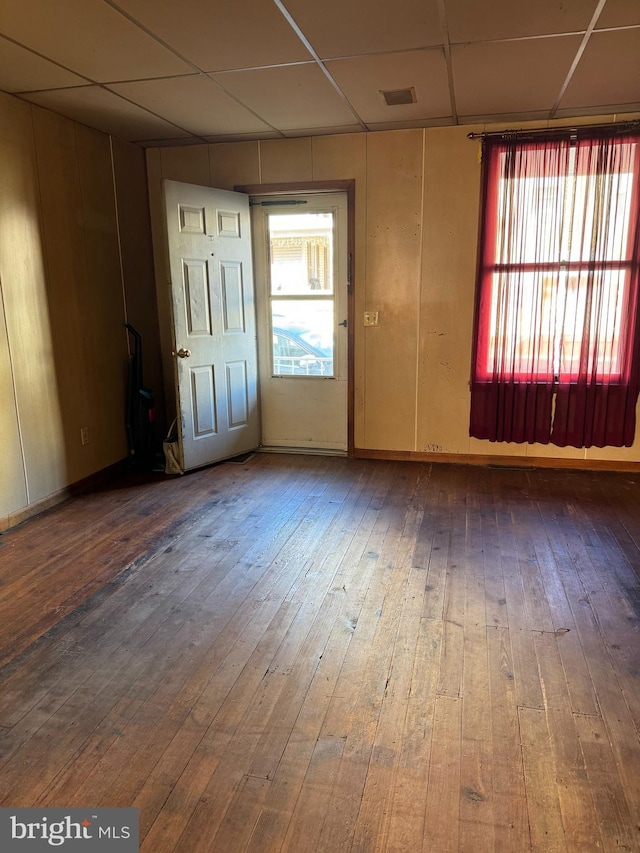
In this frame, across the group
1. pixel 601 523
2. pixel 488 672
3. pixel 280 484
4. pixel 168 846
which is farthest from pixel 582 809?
pixel 280 484

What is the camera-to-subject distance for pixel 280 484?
4.33m

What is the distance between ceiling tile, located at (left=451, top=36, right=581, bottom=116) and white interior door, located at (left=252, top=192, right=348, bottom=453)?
1.34 m

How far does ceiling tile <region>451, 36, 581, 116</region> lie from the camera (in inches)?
111

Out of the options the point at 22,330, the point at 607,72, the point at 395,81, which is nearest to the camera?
the point at 607,72

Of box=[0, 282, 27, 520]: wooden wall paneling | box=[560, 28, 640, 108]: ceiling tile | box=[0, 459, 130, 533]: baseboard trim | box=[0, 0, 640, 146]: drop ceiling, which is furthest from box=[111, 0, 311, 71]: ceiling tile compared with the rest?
box=[0, 459, 130, 533]: baseboard trim

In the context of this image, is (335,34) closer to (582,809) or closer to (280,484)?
(280,484)

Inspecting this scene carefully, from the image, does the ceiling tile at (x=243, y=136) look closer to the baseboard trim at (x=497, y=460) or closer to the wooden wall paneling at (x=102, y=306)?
the wooden wall paneling at (x=102, y=306)

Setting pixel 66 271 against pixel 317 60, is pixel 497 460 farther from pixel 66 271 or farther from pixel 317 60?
pixel 66 271

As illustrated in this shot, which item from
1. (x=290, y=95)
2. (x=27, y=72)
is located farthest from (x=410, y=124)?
(x=27, y=72)

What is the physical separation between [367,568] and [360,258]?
2.67 meters

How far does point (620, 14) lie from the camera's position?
2482 millimetres

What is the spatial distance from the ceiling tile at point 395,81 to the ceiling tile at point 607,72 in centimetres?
73

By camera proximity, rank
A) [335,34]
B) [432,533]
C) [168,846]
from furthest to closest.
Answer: [432,533]
[335,34]
[168,846]

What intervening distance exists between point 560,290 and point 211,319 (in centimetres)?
267
